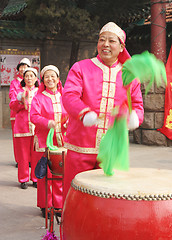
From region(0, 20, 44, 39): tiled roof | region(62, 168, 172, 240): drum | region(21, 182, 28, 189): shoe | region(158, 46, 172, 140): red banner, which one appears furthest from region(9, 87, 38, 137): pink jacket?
region(0, 20, 44, 39): tiled roof

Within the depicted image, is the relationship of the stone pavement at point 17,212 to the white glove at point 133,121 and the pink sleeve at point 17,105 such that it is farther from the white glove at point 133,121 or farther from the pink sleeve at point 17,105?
the white glove at point 133,121

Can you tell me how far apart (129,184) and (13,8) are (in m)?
11.7

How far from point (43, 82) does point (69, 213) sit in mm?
2182

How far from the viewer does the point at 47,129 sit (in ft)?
13.6

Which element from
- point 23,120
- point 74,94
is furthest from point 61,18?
point 74,94

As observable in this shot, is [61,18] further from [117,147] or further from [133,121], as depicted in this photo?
[117,147]

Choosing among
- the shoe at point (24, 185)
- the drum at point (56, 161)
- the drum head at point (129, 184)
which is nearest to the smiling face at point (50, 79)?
the drum at point (56, 161)

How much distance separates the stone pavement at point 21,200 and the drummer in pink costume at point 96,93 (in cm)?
95

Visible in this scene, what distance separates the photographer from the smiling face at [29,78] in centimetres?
550

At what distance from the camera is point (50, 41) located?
41.6 feet

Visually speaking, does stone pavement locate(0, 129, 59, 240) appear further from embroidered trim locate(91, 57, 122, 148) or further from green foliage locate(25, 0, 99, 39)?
green foliage locate(25, 0, 99, 39)

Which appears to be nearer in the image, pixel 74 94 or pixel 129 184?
pixel 129 184

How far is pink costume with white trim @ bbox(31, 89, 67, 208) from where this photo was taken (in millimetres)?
4184

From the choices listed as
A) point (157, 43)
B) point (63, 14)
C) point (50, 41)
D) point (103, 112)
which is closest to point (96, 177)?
point (103, 112)
